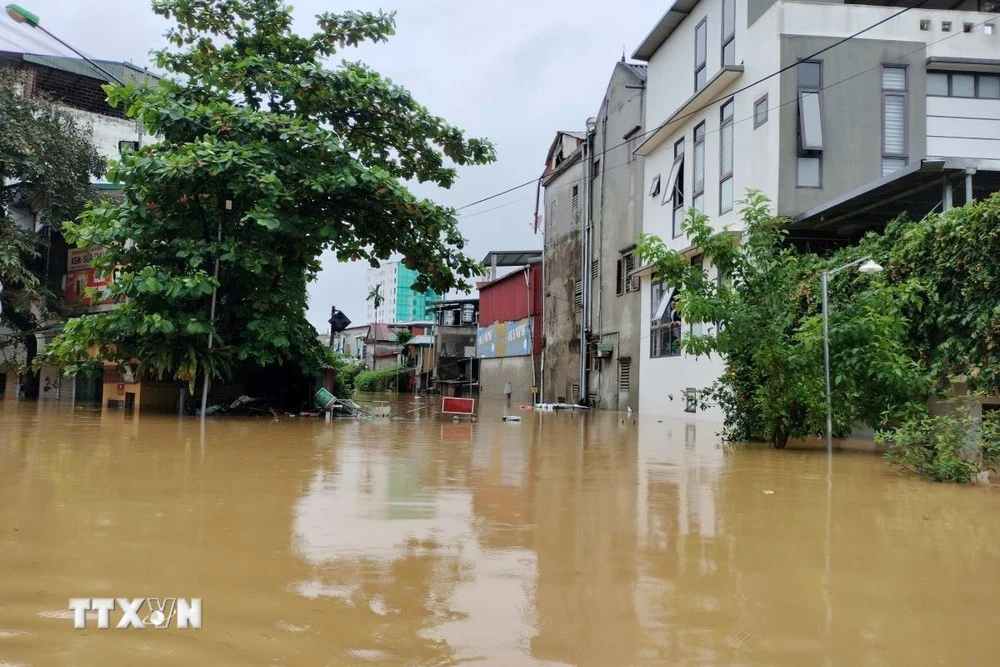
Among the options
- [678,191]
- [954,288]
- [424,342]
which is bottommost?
[954,288]

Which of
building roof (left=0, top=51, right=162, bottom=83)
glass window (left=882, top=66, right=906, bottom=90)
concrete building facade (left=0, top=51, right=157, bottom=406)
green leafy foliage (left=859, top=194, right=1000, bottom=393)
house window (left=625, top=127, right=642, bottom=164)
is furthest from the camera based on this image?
building roof (left=0, top=51, right=162, bottom=83)

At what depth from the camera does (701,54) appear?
19188 mm

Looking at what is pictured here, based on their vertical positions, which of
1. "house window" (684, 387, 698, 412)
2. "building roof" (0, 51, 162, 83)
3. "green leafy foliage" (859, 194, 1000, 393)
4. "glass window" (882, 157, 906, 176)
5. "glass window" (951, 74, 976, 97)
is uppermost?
"building roof" (0, 51, 162, 83)

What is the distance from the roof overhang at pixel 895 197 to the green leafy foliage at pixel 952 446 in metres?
4.64

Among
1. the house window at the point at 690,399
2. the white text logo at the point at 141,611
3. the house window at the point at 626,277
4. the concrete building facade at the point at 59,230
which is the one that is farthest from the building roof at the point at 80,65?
the white text logo at the point at 141,611

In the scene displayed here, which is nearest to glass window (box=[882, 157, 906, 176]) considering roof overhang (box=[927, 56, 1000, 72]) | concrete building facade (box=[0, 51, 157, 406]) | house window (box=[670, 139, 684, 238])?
roof overhang (box=[927, 56, 1000, 72])

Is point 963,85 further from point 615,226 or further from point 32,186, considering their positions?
point 32,186

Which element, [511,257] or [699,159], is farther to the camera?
[511,257]

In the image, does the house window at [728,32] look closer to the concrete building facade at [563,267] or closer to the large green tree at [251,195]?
the large green tree at [251,195]

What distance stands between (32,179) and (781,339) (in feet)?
66.0

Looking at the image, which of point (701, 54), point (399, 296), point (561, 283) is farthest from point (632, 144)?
point (399, 296)

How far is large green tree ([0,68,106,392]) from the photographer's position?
68.5 feet

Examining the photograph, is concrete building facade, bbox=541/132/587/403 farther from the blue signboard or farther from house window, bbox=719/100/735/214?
house window, bbox=719/100/735/214

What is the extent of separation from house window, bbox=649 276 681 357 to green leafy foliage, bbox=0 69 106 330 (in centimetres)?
1608
